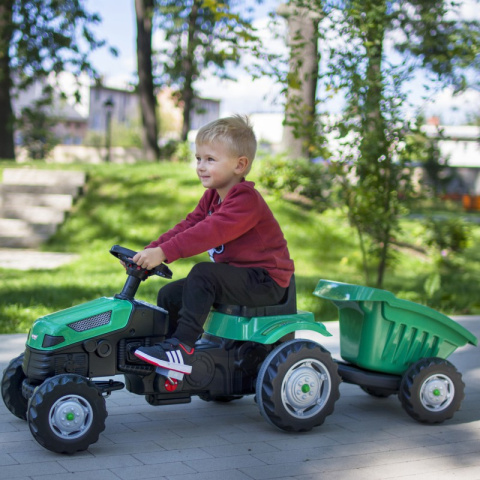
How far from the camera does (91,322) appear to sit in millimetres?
3393

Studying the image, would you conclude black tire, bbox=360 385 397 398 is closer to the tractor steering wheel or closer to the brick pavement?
Result: the brick pavement

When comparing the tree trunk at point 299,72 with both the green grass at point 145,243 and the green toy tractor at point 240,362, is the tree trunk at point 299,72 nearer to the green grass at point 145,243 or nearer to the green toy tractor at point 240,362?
the green grass at point 145,243

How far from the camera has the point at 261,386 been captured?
11.8ft

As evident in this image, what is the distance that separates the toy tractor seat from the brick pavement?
606mm

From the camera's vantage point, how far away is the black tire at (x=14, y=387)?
11.7ft

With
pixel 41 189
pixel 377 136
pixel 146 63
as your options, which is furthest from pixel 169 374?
pixel 146 63

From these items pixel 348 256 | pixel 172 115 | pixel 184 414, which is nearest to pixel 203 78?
pixel 348 256

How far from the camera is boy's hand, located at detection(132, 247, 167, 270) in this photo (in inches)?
133

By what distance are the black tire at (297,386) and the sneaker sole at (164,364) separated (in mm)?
398

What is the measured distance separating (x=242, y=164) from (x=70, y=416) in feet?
5.07

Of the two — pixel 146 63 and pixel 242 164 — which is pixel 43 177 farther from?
pixel 242 164

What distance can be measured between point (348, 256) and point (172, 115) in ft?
264

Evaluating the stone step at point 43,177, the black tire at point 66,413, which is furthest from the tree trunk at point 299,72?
the stone step at point 43,177

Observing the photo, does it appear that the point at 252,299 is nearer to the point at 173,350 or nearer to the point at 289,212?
the point at 173,350
